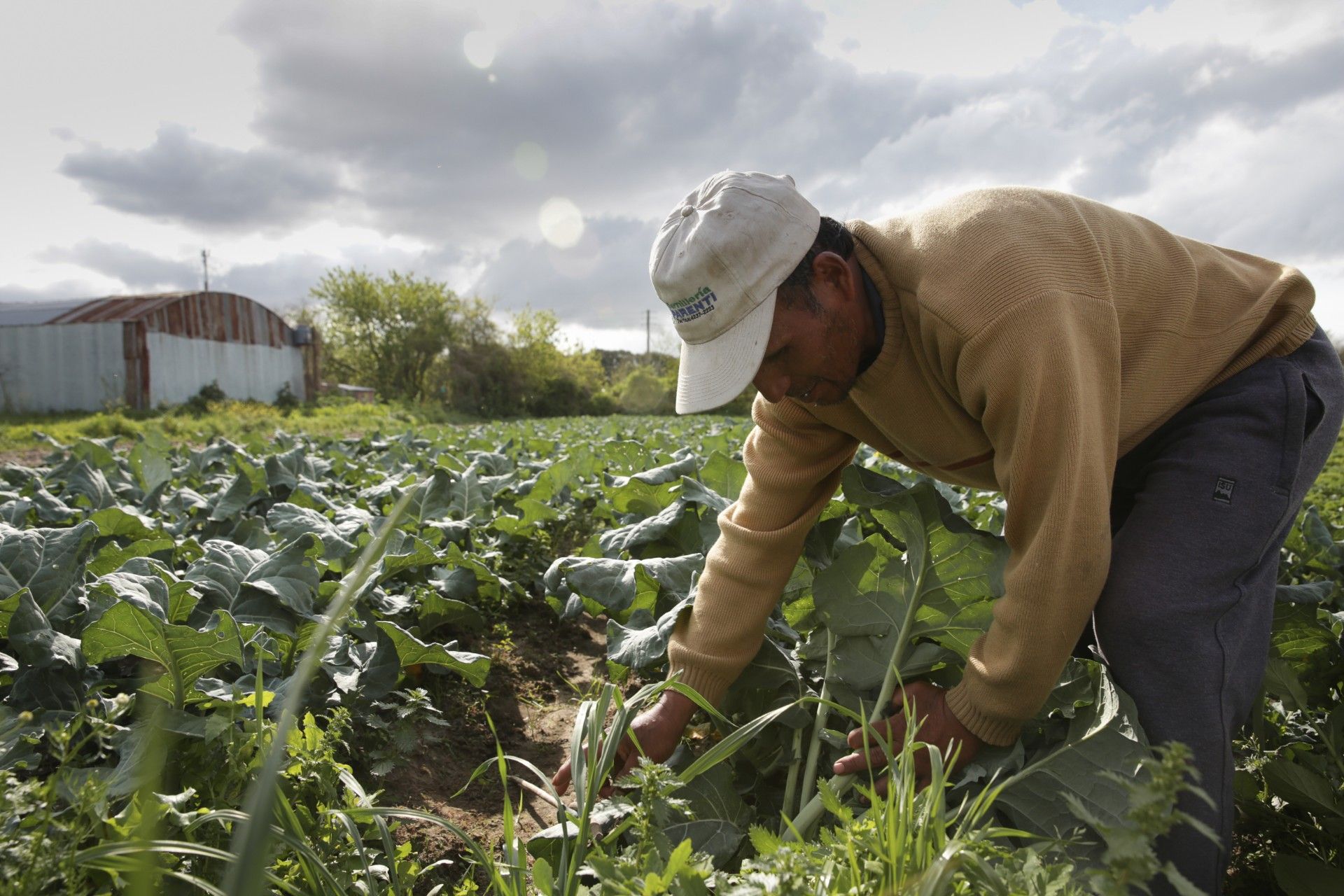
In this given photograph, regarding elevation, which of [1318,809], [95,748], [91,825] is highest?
[91,825]

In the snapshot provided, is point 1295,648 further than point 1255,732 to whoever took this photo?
Yes

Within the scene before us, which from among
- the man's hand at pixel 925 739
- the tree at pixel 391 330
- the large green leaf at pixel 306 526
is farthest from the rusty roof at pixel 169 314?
the man's hand at pixel 925 739

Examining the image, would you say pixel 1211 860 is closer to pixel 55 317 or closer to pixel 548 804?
pixel 548 804

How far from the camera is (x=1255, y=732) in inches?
76.4

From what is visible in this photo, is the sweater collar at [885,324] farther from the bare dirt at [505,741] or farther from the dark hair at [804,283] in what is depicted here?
the bare dirt at [505,741]

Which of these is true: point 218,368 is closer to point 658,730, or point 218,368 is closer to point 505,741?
→ point 505,741

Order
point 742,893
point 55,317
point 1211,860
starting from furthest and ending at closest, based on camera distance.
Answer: point 55,317 < point 1211,860 < point 742,893

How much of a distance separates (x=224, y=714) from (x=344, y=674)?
413mm

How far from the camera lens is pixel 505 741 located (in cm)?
246

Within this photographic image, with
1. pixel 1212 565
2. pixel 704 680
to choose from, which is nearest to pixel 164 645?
pixel 704 680

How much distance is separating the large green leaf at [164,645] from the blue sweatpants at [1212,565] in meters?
1.87

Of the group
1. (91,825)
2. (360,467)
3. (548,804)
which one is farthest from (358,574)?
(360,467)

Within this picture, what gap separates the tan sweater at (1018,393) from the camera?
1.37 meters

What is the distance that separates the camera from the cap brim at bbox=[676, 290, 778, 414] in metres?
1.61
